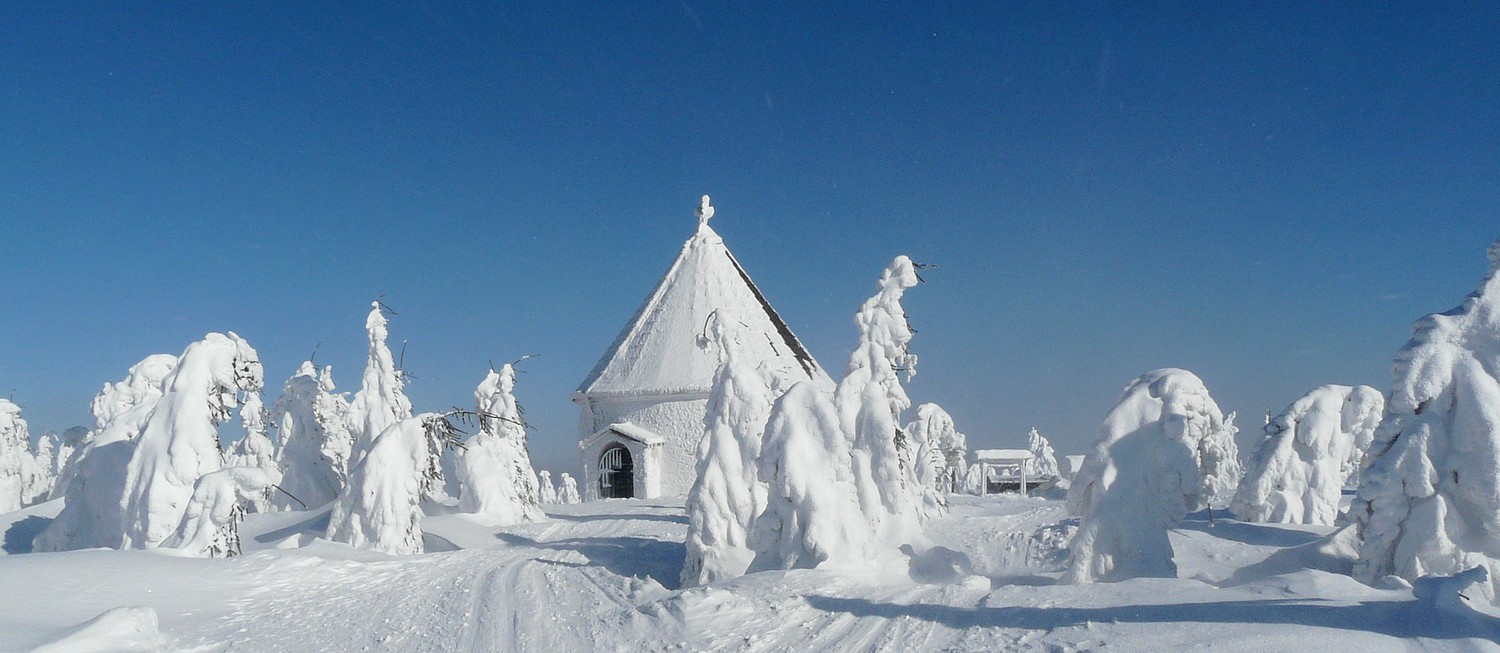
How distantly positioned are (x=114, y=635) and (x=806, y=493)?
24.9 ft

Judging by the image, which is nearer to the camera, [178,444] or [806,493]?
[806,493]

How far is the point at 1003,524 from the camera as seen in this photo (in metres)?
18.0

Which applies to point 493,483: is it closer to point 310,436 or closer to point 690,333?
point 310,436

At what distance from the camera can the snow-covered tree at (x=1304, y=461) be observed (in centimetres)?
1805

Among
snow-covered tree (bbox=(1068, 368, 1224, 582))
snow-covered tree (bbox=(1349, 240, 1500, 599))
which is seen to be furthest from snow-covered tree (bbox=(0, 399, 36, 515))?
snow-covered tree (bbox=(1349, 240, 1500, 599))

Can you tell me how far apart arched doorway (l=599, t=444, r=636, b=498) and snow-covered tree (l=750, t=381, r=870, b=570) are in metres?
17.1

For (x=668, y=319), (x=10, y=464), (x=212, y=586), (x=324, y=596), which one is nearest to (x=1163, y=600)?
(x=324, y=596)

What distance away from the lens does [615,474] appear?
29.5 m

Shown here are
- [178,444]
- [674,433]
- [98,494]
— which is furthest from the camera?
[674,433]

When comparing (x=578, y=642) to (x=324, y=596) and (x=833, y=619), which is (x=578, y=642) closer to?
(x=833, y=619)

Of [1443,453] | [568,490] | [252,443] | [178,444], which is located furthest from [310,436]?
[1443,453]

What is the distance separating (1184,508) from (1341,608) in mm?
3807

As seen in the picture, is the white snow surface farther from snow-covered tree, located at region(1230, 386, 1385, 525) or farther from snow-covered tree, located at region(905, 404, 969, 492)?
snow-covered tree, located at region(1230, 386, 1385, 525)

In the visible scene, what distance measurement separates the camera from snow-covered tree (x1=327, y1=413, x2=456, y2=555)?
15.3 m
